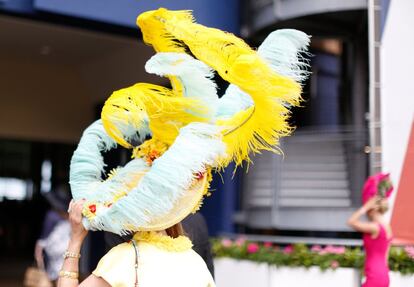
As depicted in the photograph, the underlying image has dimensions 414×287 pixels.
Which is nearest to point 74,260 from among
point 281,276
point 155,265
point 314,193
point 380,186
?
point 155,265

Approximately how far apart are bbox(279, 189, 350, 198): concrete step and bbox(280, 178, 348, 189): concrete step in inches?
2.7

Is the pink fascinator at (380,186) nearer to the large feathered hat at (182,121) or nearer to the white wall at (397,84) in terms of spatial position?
the white wall at (397,84)

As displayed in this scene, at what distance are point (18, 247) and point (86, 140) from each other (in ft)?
47.9

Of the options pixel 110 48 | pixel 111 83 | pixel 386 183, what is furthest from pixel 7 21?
pixel 386 183

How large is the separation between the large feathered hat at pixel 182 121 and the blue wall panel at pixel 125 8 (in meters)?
5.80

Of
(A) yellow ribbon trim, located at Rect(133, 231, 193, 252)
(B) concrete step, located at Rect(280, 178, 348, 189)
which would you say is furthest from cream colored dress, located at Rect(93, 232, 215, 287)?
(B) concrete step, located at Rect(280, 178, 348, 189)

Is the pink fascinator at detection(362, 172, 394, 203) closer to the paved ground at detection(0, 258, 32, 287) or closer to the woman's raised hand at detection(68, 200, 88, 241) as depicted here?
the woman's raised hand at detection(68, 200, 88, 241)

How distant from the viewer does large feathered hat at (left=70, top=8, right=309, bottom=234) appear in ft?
7.75

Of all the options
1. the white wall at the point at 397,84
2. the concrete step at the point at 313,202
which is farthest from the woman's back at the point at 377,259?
the concrete step at the point at 313,202

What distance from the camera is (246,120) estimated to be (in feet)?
8.54

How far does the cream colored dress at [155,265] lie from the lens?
2400 millimetres

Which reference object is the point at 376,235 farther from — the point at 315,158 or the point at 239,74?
the point at 315,158

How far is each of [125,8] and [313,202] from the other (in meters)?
3.62

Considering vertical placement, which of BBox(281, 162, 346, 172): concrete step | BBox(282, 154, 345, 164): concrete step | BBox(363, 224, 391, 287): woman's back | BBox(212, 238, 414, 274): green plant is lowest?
BBox(212, 238, 414, 274): green plant
